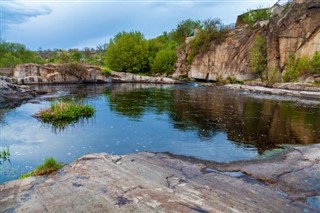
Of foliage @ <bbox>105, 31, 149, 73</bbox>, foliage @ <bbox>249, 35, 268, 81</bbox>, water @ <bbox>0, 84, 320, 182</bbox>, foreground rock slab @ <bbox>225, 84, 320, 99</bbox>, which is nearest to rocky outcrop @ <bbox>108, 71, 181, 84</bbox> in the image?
foliage @ <bbox>105, 31, 149, 73</bbox>

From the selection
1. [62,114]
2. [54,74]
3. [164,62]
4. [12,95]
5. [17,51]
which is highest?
[17,51]

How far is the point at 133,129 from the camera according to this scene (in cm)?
2425

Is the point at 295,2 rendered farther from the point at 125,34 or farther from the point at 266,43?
the point at 125,34

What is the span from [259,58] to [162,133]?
49.4 m

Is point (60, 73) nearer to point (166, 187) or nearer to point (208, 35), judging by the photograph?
point (208, 35)

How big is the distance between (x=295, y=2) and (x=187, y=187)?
6639 centimetres

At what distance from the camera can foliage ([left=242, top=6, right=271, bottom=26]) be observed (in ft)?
253

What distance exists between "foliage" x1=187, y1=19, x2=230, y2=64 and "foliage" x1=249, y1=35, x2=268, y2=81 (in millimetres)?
12547

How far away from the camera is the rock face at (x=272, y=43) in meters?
60.2

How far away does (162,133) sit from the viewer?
22.9 metres

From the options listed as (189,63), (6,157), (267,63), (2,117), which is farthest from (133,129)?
(189,63)

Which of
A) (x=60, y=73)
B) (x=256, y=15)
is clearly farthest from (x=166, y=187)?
(x=256, y=15)

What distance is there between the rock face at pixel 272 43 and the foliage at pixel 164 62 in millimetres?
8217

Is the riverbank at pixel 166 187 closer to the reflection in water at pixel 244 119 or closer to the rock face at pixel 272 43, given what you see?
the reflection in water at pixel 244 119
